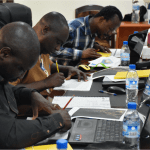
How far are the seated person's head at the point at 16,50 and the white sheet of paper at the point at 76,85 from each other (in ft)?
1.98

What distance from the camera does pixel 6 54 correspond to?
0.76 metres

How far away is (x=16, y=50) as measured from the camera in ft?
2.52

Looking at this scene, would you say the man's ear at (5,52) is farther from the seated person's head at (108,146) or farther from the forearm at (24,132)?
the seated person's head at (108,146)

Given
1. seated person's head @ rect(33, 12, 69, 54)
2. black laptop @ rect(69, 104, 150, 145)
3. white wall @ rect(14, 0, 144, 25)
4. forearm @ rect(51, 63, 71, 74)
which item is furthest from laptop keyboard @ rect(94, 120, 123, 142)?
white wall @ rect(14, 0, 144, 25)

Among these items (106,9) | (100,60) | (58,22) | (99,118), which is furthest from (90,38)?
(99,118)

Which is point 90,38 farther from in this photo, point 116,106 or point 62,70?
point 116,106

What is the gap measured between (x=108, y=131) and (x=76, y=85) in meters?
0.66

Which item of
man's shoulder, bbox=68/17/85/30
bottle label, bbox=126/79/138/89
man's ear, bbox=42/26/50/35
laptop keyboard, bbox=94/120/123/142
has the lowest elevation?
bottle label, bbox=126/79/138/89

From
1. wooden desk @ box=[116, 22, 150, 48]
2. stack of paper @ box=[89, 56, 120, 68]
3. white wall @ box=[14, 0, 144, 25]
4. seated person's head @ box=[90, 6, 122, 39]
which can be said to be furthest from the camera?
white wall @ box=[14, 0, 144, 25]

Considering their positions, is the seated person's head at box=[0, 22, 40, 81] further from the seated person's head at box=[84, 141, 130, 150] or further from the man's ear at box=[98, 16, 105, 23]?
the man's ear at box=[98, 16, 105, 23]

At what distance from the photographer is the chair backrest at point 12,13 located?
153 centimetres

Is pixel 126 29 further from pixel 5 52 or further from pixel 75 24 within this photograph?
pixel 5 52

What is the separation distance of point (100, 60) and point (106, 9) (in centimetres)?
65

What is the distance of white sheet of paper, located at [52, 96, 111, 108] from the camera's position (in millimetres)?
1094
